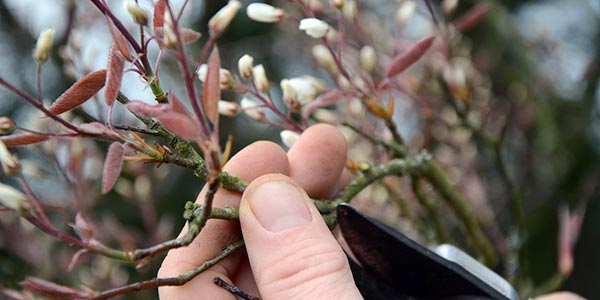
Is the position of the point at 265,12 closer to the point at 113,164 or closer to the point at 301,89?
the point at 301,89

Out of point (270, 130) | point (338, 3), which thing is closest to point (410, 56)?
point (338, 3)

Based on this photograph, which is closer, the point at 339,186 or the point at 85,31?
the point at 339,186

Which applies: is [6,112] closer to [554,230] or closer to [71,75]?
[71,75]

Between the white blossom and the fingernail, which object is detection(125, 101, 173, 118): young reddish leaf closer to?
the fingernail

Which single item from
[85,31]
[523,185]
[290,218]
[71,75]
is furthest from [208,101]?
[523,185]

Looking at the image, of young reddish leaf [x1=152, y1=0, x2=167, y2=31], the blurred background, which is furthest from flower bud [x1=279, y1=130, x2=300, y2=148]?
the blurred background

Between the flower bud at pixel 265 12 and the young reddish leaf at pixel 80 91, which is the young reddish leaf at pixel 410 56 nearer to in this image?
the flower bud at pixel 265 12

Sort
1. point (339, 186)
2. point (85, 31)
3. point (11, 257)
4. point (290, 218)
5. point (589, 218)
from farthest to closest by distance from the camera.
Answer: point (589, 218)
point (85, 31)
point (11, 257)
point (339, 186)
point (290, 218)
